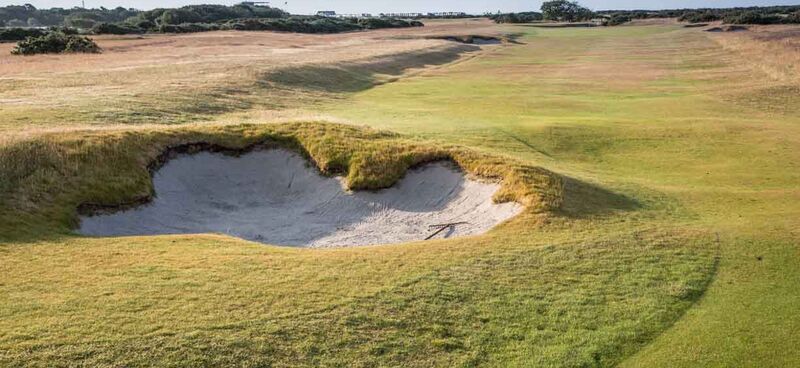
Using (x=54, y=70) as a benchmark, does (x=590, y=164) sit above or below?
below

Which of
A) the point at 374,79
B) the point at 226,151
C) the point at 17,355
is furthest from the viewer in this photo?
the point at 374,79

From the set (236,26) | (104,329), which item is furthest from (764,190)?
(236,26)

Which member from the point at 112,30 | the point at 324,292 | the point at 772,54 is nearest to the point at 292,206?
the point at 324,292

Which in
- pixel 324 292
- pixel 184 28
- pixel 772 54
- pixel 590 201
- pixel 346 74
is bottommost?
pixel 590 201

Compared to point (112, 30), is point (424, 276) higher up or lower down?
lower down

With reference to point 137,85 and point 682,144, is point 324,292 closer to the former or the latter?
point 682,144

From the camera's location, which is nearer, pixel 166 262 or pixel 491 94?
pixel 166 262

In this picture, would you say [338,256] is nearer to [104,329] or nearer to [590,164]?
[104,329]

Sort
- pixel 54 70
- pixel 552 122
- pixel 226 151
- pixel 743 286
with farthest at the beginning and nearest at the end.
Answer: pixel 54 70
pixel 552 122
pixel 226 151
pixel 743 286
